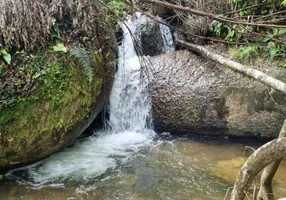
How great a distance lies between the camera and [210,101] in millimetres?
5363

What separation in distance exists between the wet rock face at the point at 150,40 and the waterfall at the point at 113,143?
0.28 m

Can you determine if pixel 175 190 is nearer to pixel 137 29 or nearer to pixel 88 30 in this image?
pixel 88 30

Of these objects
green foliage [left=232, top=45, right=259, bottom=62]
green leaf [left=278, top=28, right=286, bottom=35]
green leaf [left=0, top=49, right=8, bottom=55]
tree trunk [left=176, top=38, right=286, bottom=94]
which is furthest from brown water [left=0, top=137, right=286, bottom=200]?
green leaf [left=278, top=28, right=286, bottom=35]

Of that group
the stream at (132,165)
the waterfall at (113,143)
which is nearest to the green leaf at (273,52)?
the stream at (132,165)

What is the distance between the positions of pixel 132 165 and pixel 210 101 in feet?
6.39

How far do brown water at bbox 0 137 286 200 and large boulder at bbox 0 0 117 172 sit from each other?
1.40 ft

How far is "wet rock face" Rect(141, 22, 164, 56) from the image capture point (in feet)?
23.4

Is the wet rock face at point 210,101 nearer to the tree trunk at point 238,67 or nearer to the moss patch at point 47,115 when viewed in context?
the tree trunk at point 238,67

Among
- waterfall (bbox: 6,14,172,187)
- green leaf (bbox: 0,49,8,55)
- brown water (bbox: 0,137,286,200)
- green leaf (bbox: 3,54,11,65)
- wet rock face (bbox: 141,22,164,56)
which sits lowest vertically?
brown water (bbox: 0,137,286,200)

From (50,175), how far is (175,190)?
1.81 metres

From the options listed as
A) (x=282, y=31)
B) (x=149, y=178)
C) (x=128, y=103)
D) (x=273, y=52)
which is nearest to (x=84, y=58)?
(x=149, y=178)

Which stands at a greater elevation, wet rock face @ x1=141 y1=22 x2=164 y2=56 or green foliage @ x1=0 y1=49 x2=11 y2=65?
wet rock face @ x1=141 y1=22 x2=164 y2=56

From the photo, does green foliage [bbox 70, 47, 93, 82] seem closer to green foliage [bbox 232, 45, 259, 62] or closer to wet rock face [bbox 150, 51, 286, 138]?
wet rock face [bbox 150, 51, 286, 138]

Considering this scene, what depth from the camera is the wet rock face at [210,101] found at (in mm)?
5070
